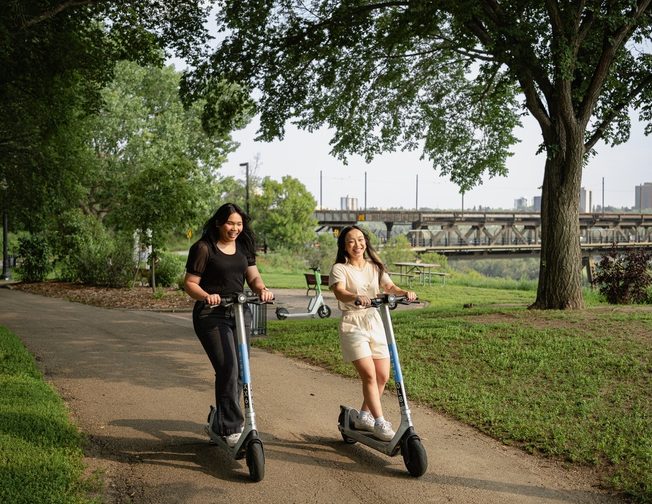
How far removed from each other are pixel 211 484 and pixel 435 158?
1475 centimetres

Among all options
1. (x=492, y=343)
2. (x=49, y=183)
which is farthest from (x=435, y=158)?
(x=49, y=183)

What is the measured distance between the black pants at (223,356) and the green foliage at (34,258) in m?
23.6

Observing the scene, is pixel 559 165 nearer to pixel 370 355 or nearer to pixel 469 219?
pixel 370 355

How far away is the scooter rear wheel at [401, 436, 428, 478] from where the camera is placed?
15.8 feet

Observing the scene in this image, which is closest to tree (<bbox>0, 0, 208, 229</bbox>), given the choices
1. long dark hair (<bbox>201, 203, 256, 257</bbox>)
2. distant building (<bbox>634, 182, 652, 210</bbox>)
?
long dark hair (<bbox>201, 203, 256, 257</bbox>)

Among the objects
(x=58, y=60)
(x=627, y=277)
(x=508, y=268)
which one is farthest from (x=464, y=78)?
(x=508, y=268)

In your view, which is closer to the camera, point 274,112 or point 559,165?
point 559,165

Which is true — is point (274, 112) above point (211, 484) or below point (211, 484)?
above

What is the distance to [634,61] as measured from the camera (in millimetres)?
14719

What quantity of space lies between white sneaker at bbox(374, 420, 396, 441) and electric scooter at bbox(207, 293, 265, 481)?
92cm

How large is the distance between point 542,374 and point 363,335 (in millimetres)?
3572

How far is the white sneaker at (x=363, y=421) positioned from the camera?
5305 millimetres

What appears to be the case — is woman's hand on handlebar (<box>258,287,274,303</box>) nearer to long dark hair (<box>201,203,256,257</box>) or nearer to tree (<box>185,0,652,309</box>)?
long dark hair (<box>201,203,256,257</box>)

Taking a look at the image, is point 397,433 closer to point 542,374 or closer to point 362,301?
point 362,301
